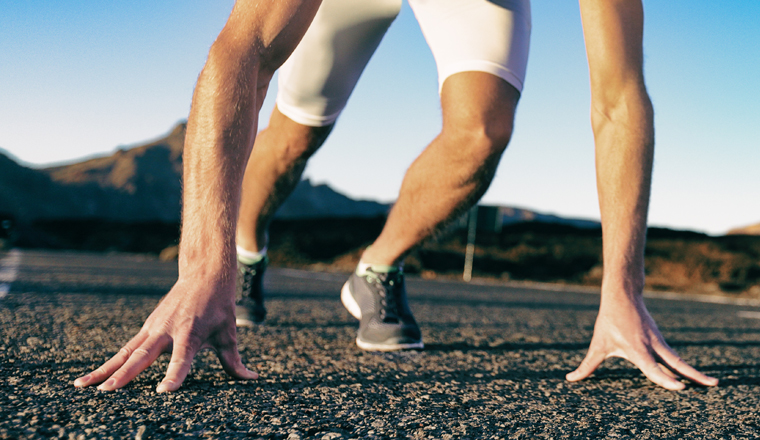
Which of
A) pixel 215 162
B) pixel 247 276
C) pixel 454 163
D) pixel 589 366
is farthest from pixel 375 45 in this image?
pixel 589 366

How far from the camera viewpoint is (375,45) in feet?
6.57

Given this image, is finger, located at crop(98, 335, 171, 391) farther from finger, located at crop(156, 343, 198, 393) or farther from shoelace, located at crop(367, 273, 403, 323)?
shoelace, located at crop(367, 273, 403, 323)

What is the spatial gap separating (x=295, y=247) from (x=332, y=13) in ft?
45.6

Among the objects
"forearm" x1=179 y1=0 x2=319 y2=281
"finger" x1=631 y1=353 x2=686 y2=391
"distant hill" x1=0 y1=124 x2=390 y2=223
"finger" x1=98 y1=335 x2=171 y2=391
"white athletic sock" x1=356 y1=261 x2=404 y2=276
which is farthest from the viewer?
"distant hill" x1=0 y1=124 x2=390 y2=223

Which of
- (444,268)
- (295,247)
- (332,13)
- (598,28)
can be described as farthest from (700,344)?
(295,247)

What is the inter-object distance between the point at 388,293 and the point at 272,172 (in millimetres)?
686

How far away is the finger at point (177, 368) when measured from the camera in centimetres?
92

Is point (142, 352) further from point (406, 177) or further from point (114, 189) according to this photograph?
point (114, 189)

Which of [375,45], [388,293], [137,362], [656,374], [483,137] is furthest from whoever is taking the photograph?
[375,45]

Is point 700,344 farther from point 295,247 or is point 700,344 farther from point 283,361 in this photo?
point 295,247

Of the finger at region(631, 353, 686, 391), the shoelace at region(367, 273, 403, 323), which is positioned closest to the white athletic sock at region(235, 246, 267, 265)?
the shoelace at region(367, 273, 403, 323)

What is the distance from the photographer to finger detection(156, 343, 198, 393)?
92 cm

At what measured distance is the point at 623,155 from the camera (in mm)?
1465

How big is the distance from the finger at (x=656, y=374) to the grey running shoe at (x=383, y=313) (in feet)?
2.14
